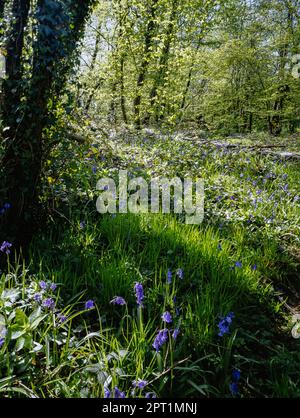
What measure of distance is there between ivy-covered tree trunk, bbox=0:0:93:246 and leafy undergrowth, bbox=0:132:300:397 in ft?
0.97

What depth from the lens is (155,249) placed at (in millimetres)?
3104

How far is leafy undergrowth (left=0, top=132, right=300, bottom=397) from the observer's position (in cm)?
166

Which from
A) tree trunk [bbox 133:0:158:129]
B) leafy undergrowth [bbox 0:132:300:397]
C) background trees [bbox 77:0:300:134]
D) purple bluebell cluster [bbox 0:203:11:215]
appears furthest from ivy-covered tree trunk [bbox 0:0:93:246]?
background trees [bbox 77:0:300:134]

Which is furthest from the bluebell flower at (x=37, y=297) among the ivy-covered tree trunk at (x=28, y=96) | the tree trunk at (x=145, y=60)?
the tree trunk at (x=145, y=60)

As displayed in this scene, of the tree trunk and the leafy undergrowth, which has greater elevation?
the tree trunk

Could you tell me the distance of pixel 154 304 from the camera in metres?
2.37

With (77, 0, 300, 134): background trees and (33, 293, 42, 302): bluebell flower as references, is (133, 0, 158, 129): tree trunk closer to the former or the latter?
(77, 0, 300, 134): background trees

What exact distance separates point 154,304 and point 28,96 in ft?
6.59

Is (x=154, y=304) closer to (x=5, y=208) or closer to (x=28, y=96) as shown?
(x=5, y=208)

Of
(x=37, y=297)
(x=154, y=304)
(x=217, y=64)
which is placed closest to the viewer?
(x=37, y=297)

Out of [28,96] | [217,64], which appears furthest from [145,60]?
[28,96]

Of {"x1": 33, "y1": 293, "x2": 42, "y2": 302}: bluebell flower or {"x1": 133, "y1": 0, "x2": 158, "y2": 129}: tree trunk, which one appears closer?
{"x1": 33, "y1": 293, "x2": 42, "y2": 302}: bluebell flower
